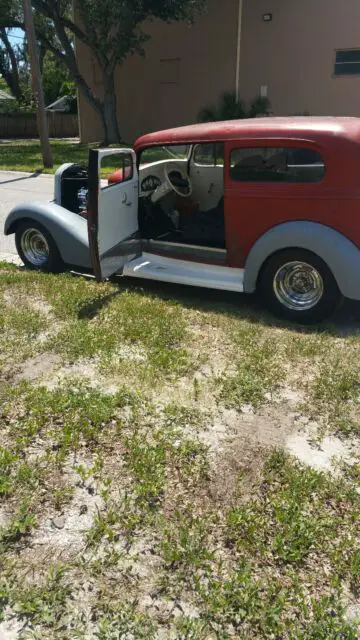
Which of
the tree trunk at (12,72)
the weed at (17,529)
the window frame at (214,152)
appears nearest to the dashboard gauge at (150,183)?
the window frame at (214,152)

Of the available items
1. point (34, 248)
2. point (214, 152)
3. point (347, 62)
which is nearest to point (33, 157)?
point (347, 62)

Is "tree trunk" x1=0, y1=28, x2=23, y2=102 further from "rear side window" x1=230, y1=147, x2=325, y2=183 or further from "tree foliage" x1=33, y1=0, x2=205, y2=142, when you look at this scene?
"rear side window" x1=230, y1=147, x2=325, y2=183

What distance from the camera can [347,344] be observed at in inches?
168

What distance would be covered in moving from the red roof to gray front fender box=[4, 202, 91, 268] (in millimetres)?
1243

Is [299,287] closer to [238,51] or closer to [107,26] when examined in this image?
[107,26]

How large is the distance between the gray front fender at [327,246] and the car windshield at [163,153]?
1.47m

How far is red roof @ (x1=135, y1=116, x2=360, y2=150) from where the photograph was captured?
175 inches

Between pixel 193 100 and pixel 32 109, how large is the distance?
1455 cm

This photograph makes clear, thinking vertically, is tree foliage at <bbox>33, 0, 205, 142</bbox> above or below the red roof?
above

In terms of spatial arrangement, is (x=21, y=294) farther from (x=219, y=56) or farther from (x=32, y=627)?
(x=219, y=56)

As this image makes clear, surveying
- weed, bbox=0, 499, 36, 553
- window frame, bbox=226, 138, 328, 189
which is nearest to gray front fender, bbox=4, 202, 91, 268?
window frame, bbox=226, 138, 328, 189

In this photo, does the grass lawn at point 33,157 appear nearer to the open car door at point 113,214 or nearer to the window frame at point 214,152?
the window frame at point 214,152

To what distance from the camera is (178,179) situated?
20.0ft

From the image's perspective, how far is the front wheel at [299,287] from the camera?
4578 millimetres
